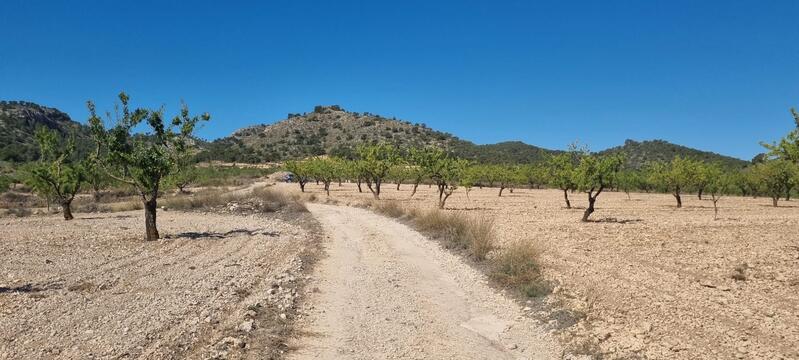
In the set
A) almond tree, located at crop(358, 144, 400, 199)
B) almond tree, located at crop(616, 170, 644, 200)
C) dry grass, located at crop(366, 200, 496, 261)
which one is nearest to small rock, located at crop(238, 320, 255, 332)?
dry grass, located at crop(366, 200, 496, 261)

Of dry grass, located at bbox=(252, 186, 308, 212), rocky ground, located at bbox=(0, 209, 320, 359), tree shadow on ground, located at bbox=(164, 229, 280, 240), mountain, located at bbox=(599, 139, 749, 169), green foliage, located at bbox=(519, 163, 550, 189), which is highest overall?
mountain, located at bbox=(599, 139, 749, 169)

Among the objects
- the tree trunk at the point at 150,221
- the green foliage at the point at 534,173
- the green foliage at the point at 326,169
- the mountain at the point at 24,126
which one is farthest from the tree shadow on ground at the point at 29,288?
the green foliage at the point at 534,173

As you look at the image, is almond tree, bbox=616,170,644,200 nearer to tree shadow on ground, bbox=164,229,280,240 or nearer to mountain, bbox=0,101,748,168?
mountain, bbox=0,101,748,168

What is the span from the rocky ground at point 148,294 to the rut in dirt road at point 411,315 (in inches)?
30.5

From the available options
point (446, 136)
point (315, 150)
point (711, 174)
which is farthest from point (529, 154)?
point (711, 174)

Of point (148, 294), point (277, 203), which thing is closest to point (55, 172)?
point (277, 203)

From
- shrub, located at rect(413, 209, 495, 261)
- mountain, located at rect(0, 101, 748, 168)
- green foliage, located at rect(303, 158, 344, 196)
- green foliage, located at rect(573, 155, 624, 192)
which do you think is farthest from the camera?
mountain, located at rect(0, 101, 748, 168)

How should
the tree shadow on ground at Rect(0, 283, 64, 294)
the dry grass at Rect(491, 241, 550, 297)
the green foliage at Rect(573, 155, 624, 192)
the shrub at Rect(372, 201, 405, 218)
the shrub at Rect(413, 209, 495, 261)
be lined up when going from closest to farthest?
the tree shadow on ground at Rect(0, 283, 64, 294) → the dry grass at Rect(491, 241, 550, 297) → the shrub at Rect(413, 209, 495, 261) → the shrub at Rect(372, 201, 405, 218) → the green foliage at Rect(573, 155, 624, 192)

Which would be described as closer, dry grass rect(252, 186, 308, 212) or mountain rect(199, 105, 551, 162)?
dry grass rect(252, 186, 308, 212)

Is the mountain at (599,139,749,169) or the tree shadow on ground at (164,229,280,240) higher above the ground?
the mountain at (599,139,749,169)

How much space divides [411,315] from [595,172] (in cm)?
2557

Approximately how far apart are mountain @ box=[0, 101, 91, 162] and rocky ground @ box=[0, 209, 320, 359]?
71.6 meters

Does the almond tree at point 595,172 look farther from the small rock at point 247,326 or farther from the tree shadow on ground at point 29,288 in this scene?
the tree shadow on ground at point 29,288

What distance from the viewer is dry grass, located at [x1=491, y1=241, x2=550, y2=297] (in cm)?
1257
